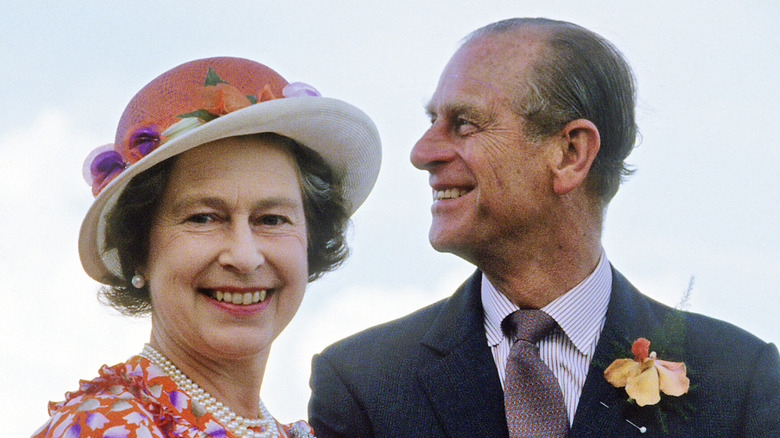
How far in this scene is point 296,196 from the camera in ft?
11.0

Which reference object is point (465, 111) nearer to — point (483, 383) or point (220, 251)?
point (483, 383)

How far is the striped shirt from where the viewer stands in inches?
152

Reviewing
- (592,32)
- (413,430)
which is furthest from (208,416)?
(592,32)

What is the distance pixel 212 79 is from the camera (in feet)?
10.7

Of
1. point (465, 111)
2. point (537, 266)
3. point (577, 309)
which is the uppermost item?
point (465, 111)

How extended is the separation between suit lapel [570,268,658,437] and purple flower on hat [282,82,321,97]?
5.15 feet

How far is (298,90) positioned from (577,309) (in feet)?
5.11

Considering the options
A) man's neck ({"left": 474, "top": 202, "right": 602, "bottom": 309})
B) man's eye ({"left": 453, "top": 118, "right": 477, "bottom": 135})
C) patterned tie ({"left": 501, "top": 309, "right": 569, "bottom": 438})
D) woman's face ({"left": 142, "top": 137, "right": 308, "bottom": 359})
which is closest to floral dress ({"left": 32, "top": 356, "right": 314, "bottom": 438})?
woman's face ({"left": 142, "top": 137, "right": 308, "bottom": 359})

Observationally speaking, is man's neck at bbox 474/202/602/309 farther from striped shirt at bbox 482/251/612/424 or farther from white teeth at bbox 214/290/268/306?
white teeth at bbox 214/290/268/306

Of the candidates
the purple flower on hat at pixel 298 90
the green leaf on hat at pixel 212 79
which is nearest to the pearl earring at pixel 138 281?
the green leaf on hat at pixel 212 79

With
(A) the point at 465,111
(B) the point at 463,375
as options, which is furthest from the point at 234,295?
(A) the point at 465,111

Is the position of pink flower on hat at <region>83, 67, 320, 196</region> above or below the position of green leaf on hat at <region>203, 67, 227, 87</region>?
below

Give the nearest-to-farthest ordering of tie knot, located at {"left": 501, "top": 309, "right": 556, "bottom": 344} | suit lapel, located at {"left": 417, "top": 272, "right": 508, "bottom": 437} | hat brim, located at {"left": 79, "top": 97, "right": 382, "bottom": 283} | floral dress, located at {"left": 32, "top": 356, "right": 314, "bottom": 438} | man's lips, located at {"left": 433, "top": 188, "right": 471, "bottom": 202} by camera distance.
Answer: floral dress, located at {"left": 32, "top": 356, "right": 314, "bottom": 438}, hat brim, located at {"left": 79, "top": 97, "right": 382, "bottom": 283}, suit lapel, located at {"left": 417, "top": 272, "right": 508, "bottom": 437}, tie knot, located at {"left": 501, "top": 309, "right": 556, "bottom": 344}, man's lips, located at {"left": 433, "top": 188, "right": 471, "bottom": 202}

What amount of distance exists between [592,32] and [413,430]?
202 centimetres
